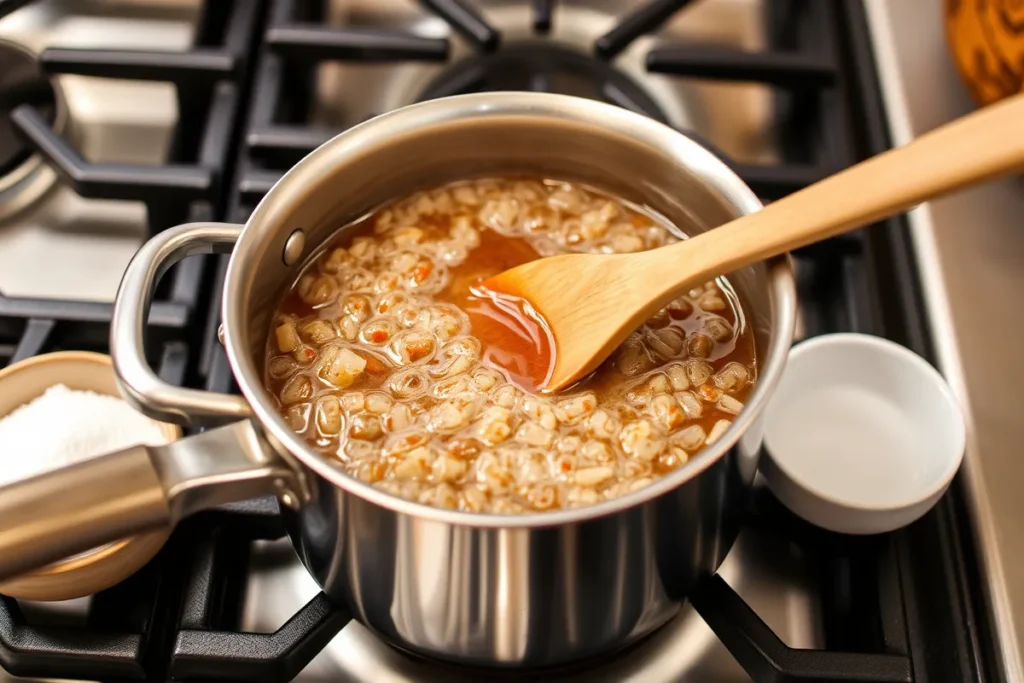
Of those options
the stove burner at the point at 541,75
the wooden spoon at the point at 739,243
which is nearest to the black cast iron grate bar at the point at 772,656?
the wooden spoon at the point at 739,243

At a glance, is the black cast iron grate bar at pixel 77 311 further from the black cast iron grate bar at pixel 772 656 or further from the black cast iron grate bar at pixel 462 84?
the black cast iron grate bar at pixel 772 656

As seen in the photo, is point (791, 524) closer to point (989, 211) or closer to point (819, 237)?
point (819, 237)

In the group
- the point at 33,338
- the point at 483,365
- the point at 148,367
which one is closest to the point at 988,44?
the point at 483,365

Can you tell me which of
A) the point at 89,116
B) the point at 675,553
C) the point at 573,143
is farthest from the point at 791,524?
the point at 89,116

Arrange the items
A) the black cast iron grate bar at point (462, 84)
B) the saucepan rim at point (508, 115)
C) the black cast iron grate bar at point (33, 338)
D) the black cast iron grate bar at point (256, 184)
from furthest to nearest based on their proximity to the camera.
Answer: the black cast iron grate bar at point (462, 84), the black cast iron grate bar at point (256, 184), the black cast iron grate bar at point (33, 338), the saucepan rim at point (508, 115)

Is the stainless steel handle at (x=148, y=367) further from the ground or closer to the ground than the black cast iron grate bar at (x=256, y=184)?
further from the ground

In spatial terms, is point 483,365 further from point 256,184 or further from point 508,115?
point 256,184

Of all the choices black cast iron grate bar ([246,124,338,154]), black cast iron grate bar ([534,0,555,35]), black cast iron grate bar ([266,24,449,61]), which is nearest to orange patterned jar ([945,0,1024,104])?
black cast iron grate bar ([534,0,555,35])
